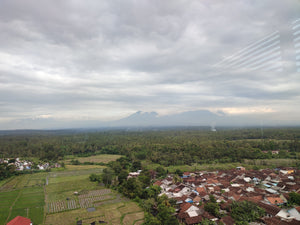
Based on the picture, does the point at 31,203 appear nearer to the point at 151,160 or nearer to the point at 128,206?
the point at 128,206

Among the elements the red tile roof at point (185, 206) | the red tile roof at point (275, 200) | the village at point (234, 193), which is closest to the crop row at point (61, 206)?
the village at point (234, 193)

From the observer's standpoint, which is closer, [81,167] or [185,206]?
[185,206]

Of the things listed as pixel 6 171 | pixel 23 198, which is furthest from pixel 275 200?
pixel 6 171

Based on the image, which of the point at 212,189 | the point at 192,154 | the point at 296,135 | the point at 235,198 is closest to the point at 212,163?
the point at 192,154

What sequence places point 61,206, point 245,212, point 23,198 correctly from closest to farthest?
point 245,212 < point 61,206 < point 23,198

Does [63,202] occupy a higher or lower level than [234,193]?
lower

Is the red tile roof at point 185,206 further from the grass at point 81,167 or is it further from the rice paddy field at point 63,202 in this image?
the grass at point 81,167

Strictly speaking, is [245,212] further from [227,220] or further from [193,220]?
[193,220]
